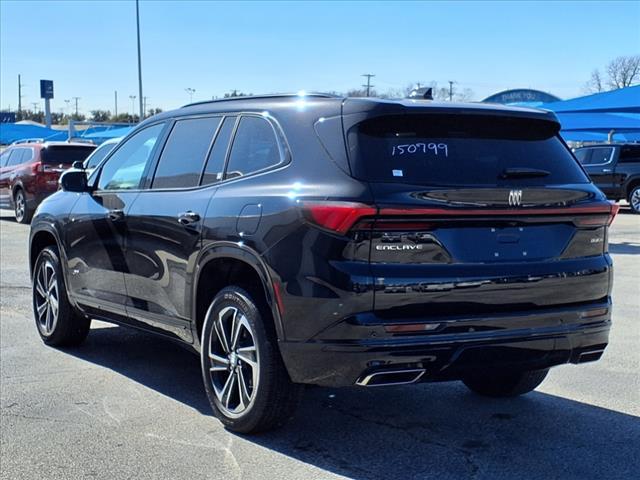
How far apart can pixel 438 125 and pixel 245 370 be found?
5.66ft

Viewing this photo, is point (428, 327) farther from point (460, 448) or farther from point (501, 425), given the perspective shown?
point (501, 425)

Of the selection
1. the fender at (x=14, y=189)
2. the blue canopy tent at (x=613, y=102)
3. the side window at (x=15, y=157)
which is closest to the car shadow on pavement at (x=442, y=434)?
the blue canopy tent at (x=613, y=102)

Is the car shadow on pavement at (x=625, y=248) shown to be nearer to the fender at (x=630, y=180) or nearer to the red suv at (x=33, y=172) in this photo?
the fender at (x=630, y=180)

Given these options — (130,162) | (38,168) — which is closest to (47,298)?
(130,162)

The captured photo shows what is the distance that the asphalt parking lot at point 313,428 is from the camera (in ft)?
13.5

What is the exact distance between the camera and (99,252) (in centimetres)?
600

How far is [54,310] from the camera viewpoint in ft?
22.1

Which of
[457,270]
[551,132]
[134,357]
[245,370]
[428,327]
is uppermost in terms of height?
[551,132]

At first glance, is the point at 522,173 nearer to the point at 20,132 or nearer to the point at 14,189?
the point at 14,189

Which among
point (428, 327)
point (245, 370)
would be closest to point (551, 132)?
point (428, 327)

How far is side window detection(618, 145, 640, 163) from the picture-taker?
2253 centimetres

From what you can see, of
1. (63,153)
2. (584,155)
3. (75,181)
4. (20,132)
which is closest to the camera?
(75,181)

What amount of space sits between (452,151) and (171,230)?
187 cm

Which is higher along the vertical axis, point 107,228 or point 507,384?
point 107,228
